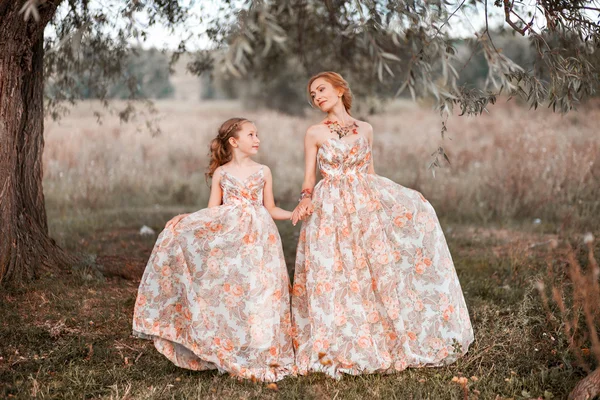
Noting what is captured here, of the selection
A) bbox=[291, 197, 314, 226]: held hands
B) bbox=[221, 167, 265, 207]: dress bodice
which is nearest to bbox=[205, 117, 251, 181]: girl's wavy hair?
bbox=[221, 167, 265, 207]: dress bodice

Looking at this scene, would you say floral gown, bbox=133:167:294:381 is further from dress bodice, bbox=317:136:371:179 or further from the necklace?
the necklace

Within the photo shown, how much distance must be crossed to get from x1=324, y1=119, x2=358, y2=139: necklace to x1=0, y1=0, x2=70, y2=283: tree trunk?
2.33 metres

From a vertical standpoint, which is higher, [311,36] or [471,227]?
[311,36]

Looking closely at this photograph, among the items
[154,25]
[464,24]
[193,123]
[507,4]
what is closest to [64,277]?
[154,25]

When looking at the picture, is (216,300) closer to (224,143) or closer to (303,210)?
(303,210)

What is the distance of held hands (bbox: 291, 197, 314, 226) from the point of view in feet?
13.4

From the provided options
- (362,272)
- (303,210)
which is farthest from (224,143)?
(362,272)

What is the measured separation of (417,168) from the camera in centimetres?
1151

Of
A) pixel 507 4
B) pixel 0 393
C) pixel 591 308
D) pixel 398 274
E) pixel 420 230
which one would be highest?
pixel 507 4

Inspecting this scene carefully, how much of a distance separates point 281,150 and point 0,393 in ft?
38.4

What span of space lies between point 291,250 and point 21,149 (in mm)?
3396

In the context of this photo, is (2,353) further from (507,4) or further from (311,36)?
(311,36)

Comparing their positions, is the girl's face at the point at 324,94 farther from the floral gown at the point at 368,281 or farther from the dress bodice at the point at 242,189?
the dress bodice at the point at 242,189

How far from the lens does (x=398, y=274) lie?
4.20 meters
